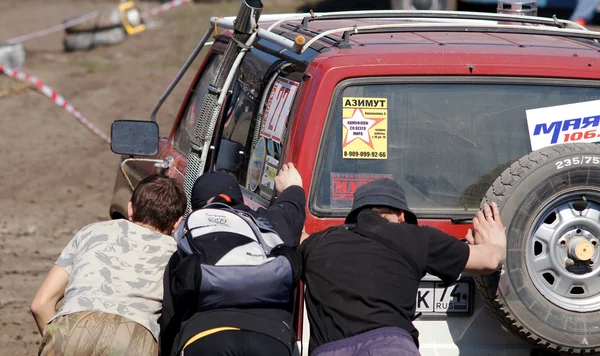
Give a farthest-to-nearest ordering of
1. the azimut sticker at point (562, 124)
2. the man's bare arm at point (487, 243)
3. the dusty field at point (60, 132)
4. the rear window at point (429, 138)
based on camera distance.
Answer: the dusty field at point (60, 132), the azimut sticker at point (562, 124), the rear window at point (429, 138), the man's bare arm at point (487, 243)

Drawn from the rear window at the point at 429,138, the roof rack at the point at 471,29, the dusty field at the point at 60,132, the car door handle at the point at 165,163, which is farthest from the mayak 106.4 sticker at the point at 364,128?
the dusty field at the point at 60,132

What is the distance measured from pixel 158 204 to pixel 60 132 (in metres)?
9.31

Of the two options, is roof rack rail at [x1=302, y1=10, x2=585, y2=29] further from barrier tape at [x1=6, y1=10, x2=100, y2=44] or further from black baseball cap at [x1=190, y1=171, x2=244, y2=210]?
barrier tape at [x1=6, y1=10, x2=100, y2=44]

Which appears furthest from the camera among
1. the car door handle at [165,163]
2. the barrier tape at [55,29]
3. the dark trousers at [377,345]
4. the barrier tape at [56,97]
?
the barrier tape at [55,29]

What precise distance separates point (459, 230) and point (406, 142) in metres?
0.43

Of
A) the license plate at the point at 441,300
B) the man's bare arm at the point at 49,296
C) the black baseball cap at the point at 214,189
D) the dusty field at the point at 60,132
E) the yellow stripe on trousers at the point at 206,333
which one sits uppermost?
the black baseball cap at the point at 214,189

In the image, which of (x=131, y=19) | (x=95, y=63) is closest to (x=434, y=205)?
(x=95, y=63)

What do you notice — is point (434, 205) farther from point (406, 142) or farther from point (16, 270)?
point (16, 270)

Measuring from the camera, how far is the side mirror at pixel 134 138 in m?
5.27

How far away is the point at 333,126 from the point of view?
12.2 ft

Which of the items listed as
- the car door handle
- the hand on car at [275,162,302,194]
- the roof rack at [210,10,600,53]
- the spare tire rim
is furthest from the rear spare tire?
the car door handle

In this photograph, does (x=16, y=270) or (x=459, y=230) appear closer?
(x=459, y=230)

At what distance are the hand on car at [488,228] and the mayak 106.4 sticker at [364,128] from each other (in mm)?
489

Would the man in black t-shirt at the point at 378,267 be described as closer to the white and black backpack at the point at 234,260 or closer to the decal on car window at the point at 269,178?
the white and black backpack at the point at 234,260
